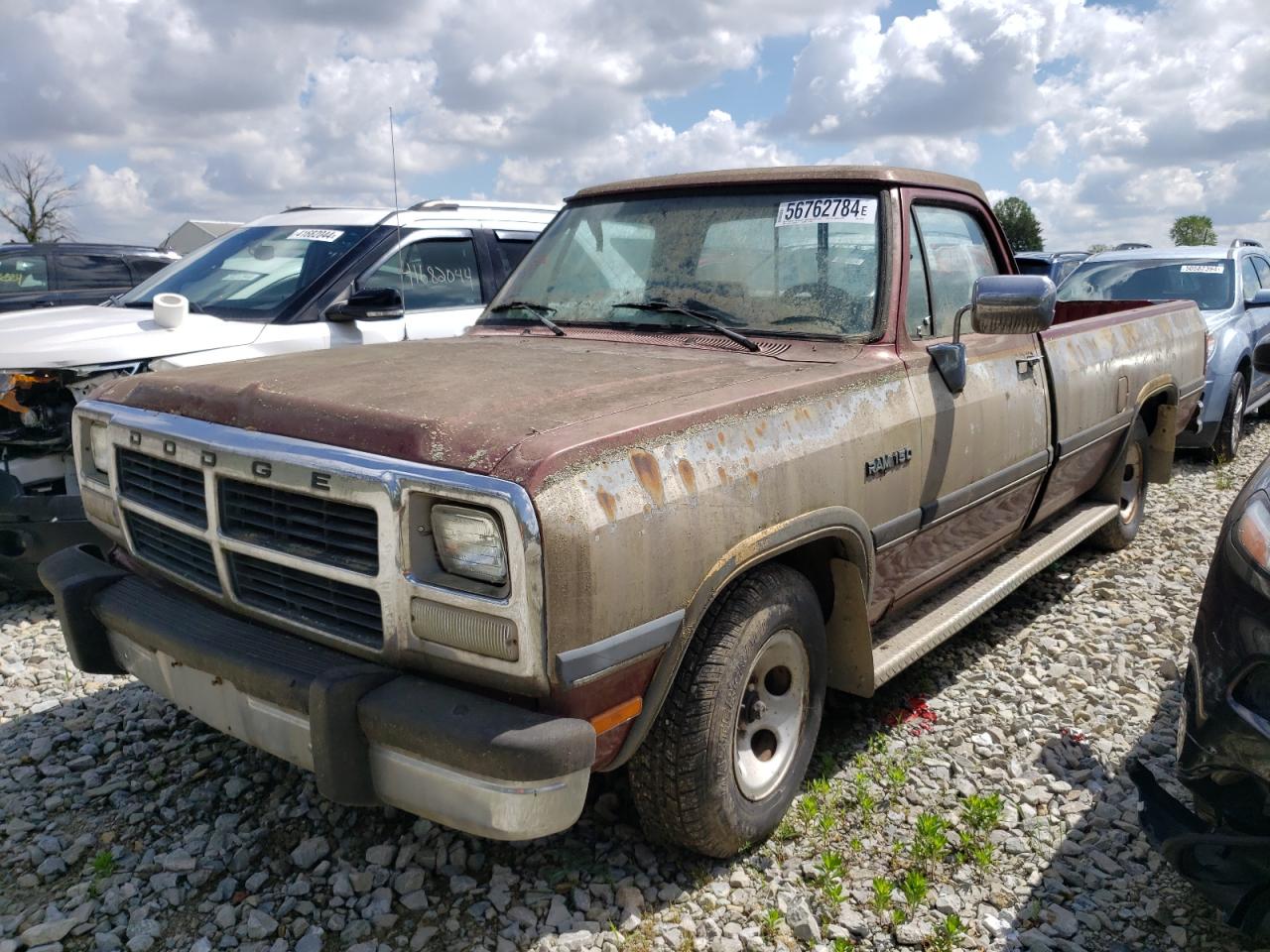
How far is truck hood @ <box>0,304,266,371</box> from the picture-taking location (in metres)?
4.71

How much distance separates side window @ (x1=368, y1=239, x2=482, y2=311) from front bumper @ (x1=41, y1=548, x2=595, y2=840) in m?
3.71

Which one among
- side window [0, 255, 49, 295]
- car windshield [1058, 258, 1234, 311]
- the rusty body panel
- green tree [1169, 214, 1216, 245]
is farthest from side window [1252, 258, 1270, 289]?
green tree [1169, 214, 1216, 245]

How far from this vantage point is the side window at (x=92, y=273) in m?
10.2

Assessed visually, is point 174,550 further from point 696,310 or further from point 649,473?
point 696,310

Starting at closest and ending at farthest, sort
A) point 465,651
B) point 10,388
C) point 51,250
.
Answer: point 465,651 < point 10,388 < point 51,250

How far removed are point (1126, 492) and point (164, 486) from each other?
16.9 feet

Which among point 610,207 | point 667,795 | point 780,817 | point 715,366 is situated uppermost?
point 610,207

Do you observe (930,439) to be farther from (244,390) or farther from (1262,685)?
(244,390)

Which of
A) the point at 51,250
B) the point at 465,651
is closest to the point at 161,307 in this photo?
the point at 465,651

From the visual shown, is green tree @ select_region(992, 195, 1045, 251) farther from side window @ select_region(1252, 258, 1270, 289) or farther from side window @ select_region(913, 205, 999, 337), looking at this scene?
side window @ select_region(913, 205, 999, 337)

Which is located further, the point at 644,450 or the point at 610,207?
the point at 610,207

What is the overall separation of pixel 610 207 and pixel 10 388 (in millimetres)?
2989

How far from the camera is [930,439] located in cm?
335

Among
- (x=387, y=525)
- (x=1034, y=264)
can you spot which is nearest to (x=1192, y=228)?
(x=1034, y=264)
